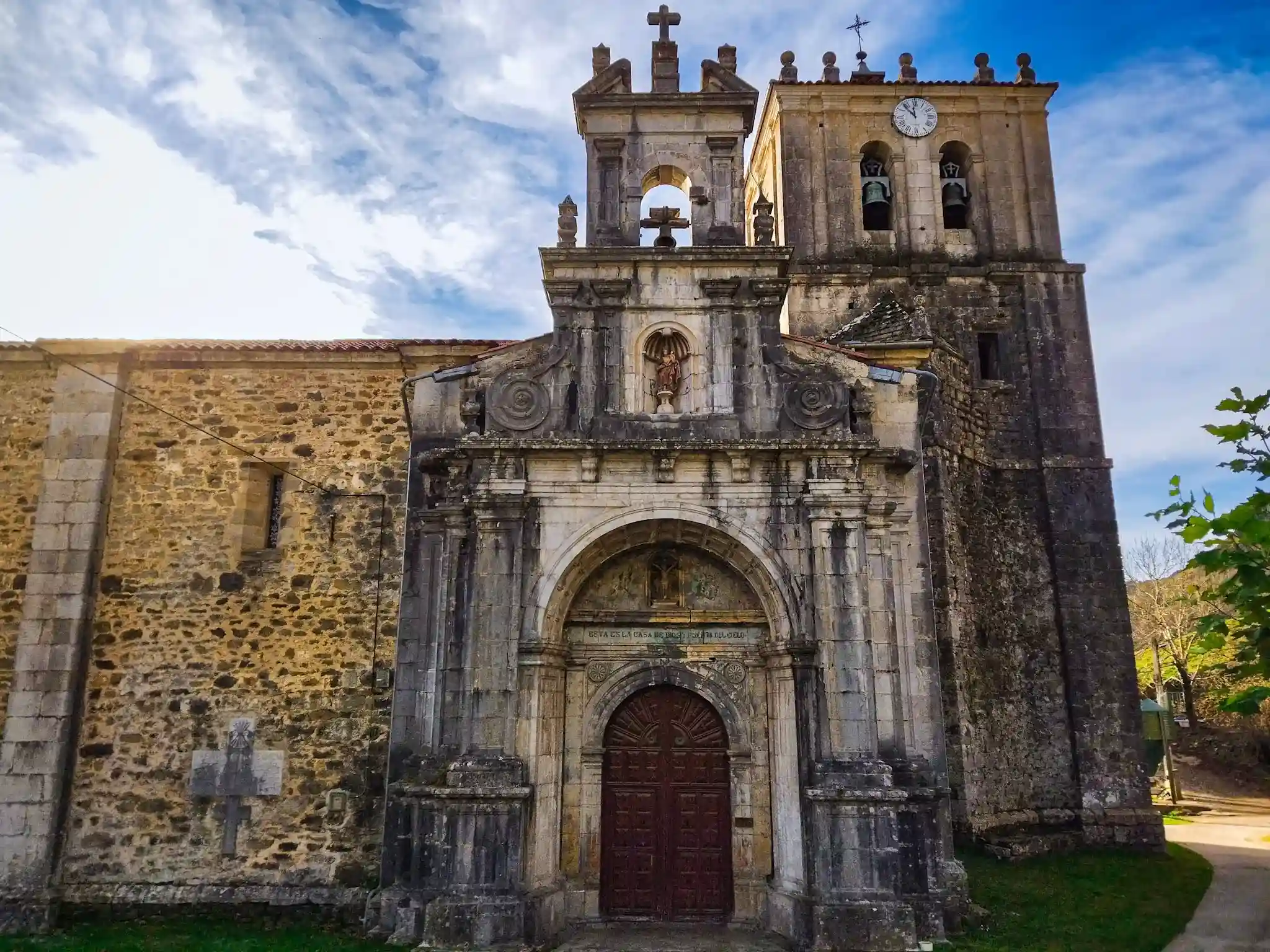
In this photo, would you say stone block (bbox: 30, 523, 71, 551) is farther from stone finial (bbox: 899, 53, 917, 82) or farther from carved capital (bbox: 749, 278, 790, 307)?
stone finial (bbox: 899, 53, 917, 82)

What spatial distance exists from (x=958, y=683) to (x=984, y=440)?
17.3ft

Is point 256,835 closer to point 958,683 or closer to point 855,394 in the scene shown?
point 855,394

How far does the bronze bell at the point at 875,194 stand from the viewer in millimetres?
20078

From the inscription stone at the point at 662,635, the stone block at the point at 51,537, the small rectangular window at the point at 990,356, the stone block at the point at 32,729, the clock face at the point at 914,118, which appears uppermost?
the clock face at the point at 914,118

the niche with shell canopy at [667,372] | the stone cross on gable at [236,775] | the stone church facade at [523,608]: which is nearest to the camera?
the stone church facade at [523,608]

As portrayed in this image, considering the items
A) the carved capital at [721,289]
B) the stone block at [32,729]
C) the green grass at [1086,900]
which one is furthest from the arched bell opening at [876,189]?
the stone block at [32,729]

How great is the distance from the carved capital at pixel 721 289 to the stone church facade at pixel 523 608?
14cm

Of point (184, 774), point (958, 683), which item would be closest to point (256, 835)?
point (184, 774)

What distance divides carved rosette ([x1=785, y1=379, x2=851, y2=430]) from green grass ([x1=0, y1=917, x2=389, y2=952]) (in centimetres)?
732

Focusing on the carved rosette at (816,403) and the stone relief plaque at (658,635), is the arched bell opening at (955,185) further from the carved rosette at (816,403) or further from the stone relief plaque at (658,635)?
the stone relief plaque at (658,635)

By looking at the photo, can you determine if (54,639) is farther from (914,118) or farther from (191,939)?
(914,118)

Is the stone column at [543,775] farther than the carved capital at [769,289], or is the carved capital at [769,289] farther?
the carved capital at [769,289]

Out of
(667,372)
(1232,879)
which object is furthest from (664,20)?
(1232,879)

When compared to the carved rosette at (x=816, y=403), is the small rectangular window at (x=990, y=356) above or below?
above
